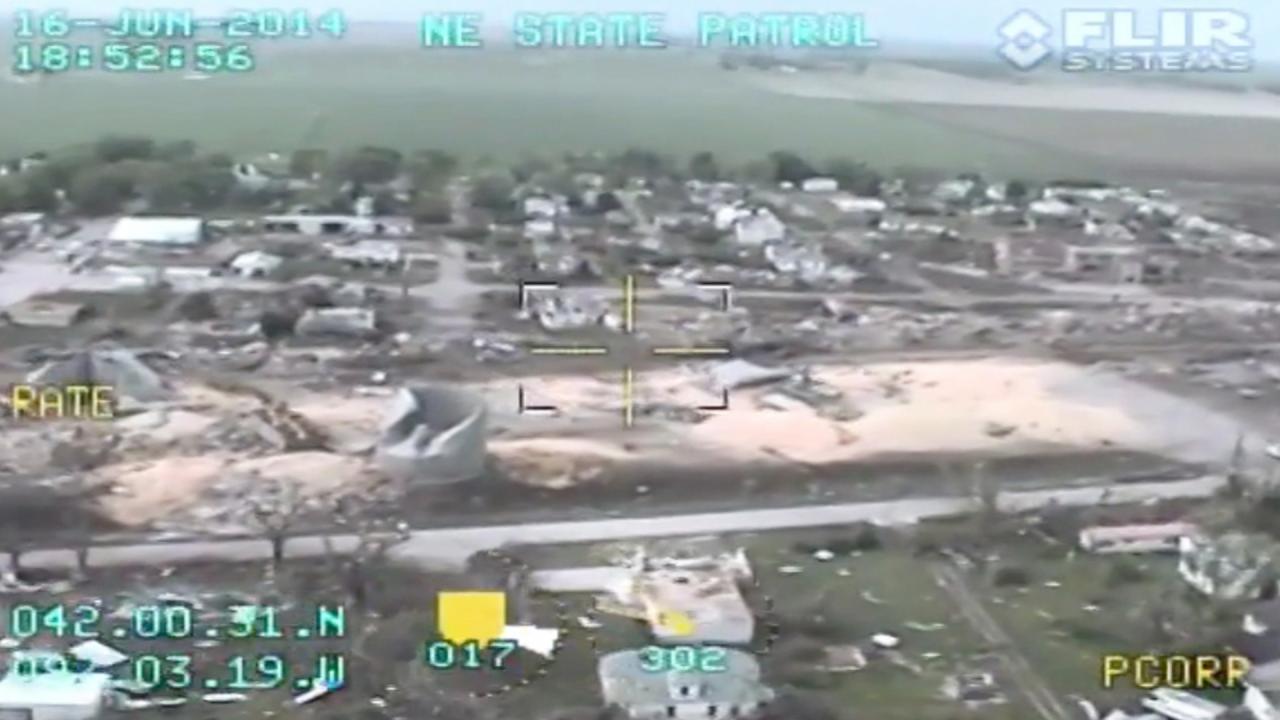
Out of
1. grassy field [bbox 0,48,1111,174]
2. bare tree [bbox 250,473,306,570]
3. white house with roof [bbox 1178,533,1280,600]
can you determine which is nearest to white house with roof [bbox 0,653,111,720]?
bare tree [bbox 250,473,306,570]

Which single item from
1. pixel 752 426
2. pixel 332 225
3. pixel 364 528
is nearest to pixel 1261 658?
pixel 752 426

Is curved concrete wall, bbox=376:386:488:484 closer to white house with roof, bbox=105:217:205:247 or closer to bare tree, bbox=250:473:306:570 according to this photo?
bare tree, bbox=250:473:306:570

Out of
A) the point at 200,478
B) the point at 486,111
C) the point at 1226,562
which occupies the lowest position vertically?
the point at 1226,562

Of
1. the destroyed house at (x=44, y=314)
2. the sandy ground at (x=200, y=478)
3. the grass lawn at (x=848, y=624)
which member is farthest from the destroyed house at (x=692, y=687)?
the destroyed house at (x=44, y=314)

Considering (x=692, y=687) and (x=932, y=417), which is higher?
(x=932, y=417)

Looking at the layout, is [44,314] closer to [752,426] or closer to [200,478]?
[200,478]

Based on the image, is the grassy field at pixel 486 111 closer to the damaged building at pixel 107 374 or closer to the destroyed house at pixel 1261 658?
the damaged building at pixel 107 374

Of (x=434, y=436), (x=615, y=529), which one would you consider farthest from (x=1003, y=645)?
(x=434, y=436)
